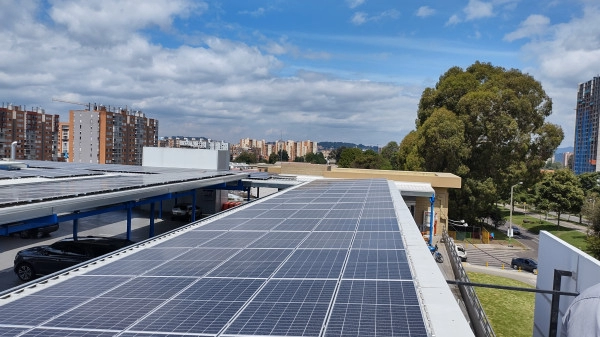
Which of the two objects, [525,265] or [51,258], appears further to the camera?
[525,265]

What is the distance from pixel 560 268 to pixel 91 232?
21707 millimetres

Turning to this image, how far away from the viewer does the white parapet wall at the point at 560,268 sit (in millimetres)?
6320

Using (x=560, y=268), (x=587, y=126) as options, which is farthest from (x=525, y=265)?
(x=587, y=126)

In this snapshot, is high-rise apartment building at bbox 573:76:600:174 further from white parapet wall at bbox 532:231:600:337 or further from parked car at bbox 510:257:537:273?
white parapet wall at bbox 532:231:600:337

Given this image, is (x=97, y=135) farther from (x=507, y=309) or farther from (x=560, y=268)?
(x=560, y=268)

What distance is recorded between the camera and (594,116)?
103 m

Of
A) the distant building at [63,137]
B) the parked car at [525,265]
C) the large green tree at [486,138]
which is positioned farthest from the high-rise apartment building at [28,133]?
the parked car at [525,265]

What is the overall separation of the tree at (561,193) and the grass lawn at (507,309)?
28196 millimetres

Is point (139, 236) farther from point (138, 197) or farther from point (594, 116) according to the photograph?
point (594, 116)

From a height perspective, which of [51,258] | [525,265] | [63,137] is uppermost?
[63,137]

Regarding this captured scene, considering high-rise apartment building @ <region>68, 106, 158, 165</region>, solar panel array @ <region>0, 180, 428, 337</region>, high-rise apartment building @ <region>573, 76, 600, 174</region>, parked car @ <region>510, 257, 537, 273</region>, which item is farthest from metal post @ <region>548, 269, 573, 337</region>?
high-rise apartment building @ <region>573, 76, 600, 174</region>

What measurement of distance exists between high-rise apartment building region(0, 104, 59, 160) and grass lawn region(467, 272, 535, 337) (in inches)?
3551

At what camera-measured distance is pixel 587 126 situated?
357 ft

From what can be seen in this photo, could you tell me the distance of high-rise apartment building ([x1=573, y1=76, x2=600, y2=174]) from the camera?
10025 cm
